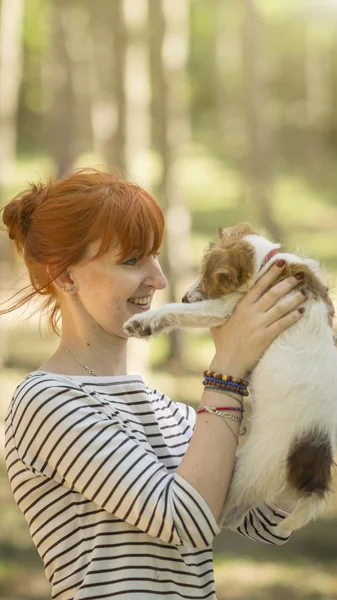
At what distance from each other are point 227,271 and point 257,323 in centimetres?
23

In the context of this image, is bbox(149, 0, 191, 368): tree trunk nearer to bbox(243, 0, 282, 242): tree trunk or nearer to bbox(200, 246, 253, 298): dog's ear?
bbox(243, 0, 282, 242): tree trunk

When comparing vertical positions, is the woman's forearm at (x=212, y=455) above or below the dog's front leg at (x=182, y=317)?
below

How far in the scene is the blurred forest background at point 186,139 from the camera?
7012 mm

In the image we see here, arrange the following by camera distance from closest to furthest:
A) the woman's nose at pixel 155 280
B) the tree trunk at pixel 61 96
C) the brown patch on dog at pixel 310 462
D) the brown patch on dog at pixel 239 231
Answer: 1. the brown patch on dog at pixel 310 462
2. the woman's nose at pixel 155 280
3. the brown patch on dog at pixel 239 231
4. the tree trunk at pixel 61 96

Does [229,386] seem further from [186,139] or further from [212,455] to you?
[186,139]

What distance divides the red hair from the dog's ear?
0.18 m

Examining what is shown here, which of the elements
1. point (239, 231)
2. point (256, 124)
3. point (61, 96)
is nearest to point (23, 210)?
point (239, 231)

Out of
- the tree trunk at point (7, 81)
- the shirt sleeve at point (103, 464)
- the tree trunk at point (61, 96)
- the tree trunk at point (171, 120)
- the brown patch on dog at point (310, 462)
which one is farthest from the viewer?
the tree trunk at point (61, 96)

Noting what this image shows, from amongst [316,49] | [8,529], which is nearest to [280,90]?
[316,49]

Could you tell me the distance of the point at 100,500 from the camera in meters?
2.15

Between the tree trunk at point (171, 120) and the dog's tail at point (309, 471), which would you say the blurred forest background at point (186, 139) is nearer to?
the tree trunk at point (171, 120)

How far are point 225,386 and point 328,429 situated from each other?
328 mm

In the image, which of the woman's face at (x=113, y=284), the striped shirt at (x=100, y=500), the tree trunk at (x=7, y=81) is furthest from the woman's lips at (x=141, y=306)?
the tree trunk at (x=7, y=81)

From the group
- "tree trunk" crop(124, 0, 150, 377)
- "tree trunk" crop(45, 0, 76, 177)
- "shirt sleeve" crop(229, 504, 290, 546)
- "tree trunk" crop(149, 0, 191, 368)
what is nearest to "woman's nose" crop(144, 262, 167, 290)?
"shirt sleeve" crop(229, 504, 290, 546)
